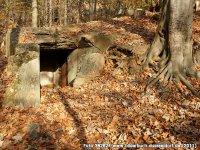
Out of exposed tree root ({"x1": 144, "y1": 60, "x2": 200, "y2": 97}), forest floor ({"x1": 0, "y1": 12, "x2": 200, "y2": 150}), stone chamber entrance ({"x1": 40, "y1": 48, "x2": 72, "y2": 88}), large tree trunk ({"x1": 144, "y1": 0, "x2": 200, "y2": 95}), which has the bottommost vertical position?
stone chamber entrance ({"x1": 40, "y1": 48, "x2": 72, "y2": 88})

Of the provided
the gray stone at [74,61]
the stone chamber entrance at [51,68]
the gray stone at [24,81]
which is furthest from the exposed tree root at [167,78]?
the stone chamber entrance at [51,68]

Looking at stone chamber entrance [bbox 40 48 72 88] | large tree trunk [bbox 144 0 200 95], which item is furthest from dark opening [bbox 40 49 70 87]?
large tree trunk [bbox 144 0 200 95]

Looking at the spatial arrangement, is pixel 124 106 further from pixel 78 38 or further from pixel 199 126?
pixel 78 38

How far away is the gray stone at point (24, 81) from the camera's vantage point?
281 inches

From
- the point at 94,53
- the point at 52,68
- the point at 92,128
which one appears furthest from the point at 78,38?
the point at 92,128

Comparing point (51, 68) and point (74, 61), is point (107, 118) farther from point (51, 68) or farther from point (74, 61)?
point (51, 68)

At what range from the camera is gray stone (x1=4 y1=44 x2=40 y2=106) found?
713 centimetres

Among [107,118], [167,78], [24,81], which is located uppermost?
[167,78]

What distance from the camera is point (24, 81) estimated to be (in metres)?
7.34

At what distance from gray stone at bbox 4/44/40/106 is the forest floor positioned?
0.28 meters

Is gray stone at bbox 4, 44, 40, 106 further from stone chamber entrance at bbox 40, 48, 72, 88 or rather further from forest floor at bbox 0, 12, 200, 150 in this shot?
stone chamber entrance at bbox 40, 48, 72, 88

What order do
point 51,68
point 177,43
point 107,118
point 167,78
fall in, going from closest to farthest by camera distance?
1. point 107,118
2. point 167,78
3. point 177,43
4. point 51,68

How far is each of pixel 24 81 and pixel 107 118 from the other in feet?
8.89

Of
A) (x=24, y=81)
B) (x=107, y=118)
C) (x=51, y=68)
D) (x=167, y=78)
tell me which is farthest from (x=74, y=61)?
(x=107, y=118)
